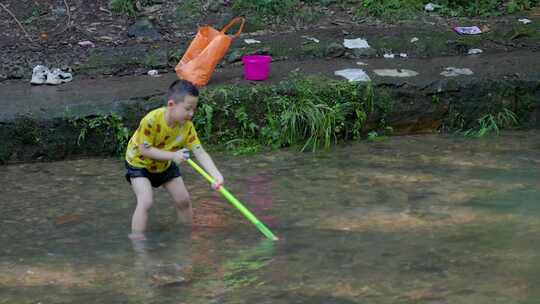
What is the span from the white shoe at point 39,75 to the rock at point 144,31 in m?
1.16

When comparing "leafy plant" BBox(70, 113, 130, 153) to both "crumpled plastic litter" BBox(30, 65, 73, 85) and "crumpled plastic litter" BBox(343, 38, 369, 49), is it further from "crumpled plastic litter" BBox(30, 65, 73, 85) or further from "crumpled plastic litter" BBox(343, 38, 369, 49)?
"crumpled plastic litter" BBox(343, 38, 369, 49)

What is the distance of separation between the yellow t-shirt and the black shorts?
0.02 meters

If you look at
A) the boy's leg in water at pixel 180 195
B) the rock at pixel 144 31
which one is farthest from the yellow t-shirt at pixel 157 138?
the rock at pixel 144 31

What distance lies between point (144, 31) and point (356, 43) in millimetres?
2022

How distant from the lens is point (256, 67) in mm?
7449

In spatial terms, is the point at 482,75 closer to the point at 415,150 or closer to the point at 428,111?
the point at 428,111

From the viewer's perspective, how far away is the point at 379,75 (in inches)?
304

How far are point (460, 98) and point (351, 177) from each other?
5.52ft

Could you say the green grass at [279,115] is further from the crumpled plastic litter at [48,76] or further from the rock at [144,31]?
the rock at [144,31]

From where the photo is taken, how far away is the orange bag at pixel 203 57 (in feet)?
24.1

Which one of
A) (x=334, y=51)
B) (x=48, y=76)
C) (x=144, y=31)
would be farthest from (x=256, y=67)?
(x=48, y=76)

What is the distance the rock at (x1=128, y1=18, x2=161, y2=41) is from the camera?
853 centimetres

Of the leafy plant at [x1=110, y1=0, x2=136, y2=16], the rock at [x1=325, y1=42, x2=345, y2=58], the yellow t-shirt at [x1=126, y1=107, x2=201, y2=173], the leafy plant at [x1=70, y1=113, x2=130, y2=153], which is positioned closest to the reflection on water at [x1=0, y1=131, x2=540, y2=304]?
the leafy plant at [x1=70, y1=113, x2=130, y2=153]

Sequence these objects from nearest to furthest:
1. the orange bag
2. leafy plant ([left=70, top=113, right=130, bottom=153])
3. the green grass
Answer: leafy plant ([left=70, top=113, right=130, bottom=153]) → the green grass → the orange bag
